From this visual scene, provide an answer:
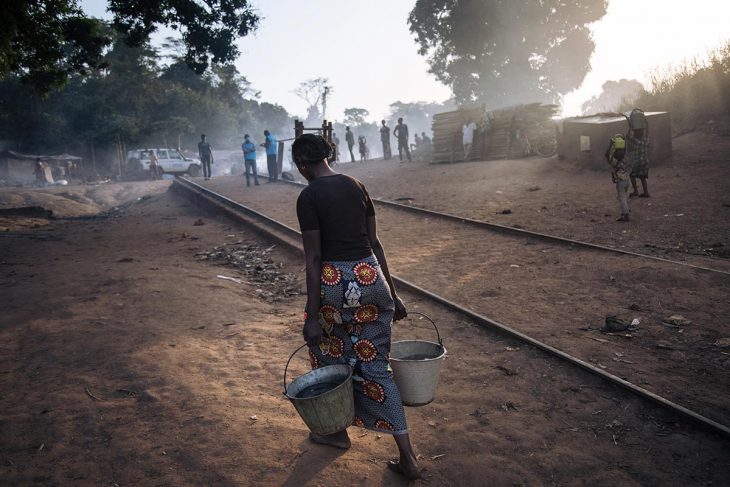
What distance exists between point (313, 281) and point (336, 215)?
1.28ft

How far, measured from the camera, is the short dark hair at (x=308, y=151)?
260 cm

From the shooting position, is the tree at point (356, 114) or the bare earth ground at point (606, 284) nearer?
the bare earth ground at point (606, 284)

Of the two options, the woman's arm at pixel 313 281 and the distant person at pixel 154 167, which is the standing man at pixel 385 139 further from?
the woman's arm at pixel 313 281

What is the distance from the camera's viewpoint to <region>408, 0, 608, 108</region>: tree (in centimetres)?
3547

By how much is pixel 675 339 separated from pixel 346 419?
3.46 meters

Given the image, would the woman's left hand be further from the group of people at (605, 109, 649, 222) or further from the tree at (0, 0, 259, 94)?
the tree at (0, 0, 259, 94)

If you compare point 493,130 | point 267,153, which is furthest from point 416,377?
point 493,130

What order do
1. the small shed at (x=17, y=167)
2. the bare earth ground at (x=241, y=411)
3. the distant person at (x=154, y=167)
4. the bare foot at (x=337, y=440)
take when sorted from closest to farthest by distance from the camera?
1. the bare earth ground at (x=241, y=411)
2. the bare foot at (x=337, y=440)
3. the distant person at (x=154, y=167)
4. the small shed at (x=17, y=167)

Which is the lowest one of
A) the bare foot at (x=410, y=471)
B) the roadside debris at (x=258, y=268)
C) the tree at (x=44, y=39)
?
the bare foot at (x=410, y=471)

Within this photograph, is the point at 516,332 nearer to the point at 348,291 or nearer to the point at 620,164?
the point at 348,291

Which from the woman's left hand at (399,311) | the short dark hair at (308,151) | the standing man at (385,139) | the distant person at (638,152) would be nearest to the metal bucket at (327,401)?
the woman's left hand at (399,311)

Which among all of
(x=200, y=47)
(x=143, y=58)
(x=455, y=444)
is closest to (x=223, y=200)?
(x=200, y=47)

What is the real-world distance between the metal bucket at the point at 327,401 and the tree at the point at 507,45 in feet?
125

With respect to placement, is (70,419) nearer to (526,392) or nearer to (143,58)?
(526,392)
